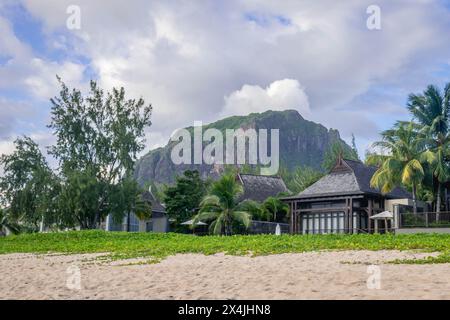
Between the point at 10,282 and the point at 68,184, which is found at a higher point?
the point at 68,184

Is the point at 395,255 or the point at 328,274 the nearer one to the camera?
the point at 328,274

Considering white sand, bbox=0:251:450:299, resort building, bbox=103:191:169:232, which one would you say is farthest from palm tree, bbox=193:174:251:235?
white sand, bbox=0:251:450:299

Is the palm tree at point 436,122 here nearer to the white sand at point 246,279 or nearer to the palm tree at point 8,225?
the white sand at point 246,279

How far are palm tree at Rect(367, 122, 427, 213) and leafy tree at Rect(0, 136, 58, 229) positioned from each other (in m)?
22.5

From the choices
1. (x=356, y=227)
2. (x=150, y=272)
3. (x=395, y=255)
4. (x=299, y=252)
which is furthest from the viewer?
(x=356, y=227)

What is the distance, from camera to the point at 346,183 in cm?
3894

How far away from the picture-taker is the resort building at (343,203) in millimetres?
37894

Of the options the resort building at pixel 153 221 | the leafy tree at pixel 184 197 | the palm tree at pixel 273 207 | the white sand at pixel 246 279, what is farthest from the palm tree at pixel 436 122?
the resort building at pixel 153 221

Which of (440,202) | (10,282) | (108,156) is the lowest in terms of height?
(10,282)

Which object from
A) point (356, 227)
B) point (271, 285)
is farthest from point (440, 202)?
point (271, 285)

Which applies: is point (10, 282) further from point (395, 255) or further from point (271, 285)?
point (395, 255)

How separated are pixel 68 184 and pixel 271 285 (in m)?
31.7
